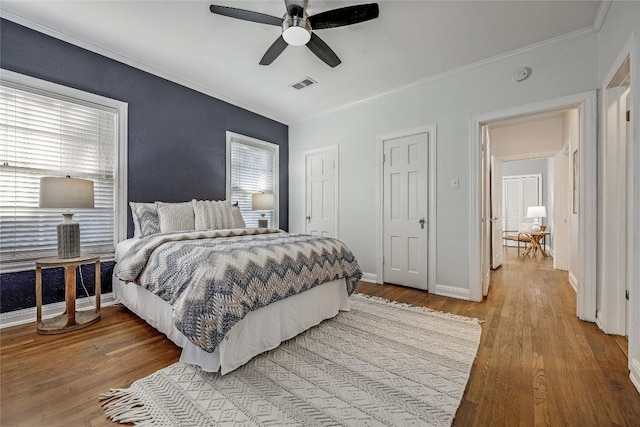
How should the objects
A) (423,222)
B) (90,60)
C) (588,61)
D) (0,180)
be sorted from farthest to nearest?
1. (423,222)
2. (90,60)
3. (588,61)
4. (0,180)

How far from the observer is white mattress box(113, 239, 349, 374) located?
174 cm

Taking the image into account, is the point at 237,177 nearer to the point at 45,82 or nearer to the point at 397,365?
the point at 45,82

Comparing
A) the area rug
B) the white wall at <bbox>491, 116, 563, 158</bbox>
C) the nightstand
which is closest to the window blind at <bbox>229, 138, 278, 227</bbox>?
the nightstand

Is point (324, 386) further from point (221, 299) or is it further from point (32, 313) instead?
point (32, 313)

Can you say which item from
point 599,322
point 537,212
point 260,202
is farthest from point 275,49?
point 537,212

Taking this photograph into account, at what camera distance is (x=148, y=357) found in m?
1.92

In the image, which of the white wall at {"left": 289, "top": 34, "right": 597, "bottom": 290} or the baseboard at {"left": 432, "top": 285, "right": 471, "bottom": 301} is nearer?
the white wall at {"left": 289, "top": 34, "right": 597, "bottom": 290}

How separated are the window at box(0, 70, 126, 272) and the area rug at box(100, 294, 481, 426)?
194 centimetres

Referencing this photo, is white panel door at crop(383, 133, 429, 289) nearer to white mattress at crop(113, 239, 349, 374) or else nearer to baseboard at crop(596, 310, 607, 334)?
white mattress at crop(113, 239, 349, 374)

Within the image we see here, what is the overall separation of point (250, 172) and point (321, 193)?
1215 mm

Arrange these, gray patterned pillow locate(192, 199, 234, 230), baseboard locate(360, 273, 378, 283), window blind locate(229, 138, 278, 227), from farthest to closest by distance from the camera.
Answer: window blind locate(229, 138, 278, 227)
baseboard locate(360, 273, 378, 283)
gray patterned pillow locate(192, 199, 234, 230)

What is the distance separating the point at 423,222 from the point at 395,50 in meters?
1.99

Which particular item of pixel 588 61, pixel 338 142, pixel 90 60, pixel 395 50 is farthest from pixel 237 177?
pixel 588 61

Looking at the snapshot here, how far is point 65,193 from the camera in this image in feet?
7.46
